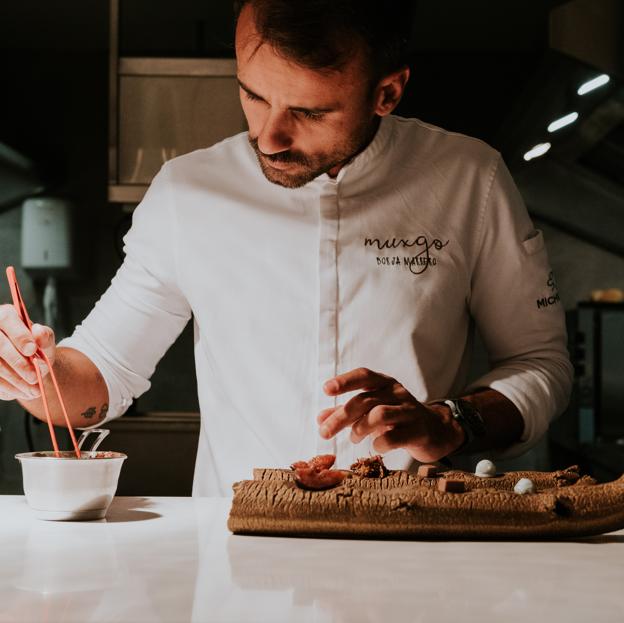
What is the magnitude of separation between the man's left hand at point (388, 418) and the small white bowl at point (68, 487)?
26 cm

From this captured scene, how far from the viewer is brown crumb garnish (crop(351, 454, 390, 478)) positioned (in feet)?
3.50

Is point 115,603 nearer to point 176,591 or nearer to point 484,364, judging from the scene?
point 176,591

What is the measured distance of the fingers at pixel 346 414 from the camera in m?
1.12

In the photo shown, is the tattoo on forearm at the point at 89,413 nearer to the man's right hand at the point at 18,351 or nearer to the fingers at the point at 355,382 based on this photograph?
the man's right hand at the point at 18,351

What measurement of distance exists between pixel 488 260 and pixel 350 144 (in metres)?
0.31

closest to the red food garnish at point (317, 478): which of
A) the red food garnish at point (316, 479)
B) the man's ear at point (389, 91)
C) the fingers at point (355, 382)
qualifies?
the red food garnish at point (316, 479)

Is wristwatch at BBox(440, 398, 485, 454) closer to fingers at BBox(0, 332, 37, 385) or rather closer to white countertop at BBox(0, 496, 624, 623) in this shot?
white countertop at BBox(0, 496, 624, 623)

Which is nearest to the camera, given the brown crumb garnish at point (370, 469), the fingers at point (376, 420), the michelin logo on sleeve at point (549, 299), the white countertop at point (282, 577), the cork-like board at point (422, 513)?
the white countertop at point (282, 577)

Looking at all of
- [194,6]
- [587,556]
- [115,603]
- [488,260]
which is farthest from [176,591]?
[194,6]

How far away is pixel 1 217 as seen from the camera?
4215mm

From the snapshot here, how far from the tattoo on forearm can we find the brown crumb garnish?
60 centimetres

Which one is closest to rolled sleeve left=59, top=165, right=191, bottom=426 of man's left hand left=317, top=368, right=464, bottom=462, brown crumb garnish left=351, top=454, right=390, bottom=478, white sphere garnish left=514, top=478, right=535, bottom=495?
man's left hand left=317, top=368, right=464, bottom=462

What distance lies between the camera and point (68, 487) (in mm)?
1041

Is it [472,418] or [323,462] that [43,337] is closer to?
[323,462]
